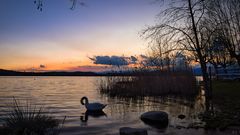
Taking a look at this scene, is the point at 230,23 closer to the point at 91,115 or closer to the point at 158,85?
the point at 158,85

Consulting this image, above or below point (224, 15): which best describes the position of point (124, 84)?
below

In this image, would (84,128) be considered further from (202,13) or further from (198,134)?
(202,13)

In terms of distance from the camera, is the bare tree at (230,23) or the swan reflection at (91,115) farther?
the bare tree at (230,23)

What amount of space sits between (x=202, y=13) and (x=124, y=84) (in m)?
9.31

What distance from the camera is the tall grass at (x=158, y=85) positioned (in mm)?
25000

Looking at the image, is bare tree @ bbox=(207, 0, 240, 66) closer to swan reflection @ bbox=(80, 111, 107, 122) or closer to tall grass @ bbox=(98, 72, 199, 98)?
tall grass @ bbox=(98, 72, 199, 98)

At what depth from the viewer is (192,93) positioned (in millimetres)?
24953

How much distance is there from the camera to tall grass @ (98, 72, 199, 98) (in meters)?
25.0

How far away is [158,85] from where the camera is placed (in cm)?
2567

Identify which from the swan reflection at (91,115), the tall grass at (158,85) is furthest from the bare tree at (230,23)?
the swan reflection at (91,115)

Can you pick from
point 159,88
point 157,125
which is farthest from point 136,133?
point 159,88

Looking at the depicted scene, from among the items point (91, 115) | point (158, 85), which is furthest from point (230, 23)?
point (91, 115)

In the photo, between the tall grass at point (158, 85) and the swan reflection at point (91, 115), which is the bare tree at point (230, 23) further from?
the swan reflection at point (91, 115)

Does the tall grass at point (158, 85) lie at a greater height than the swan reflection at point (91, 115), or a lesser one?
greater
